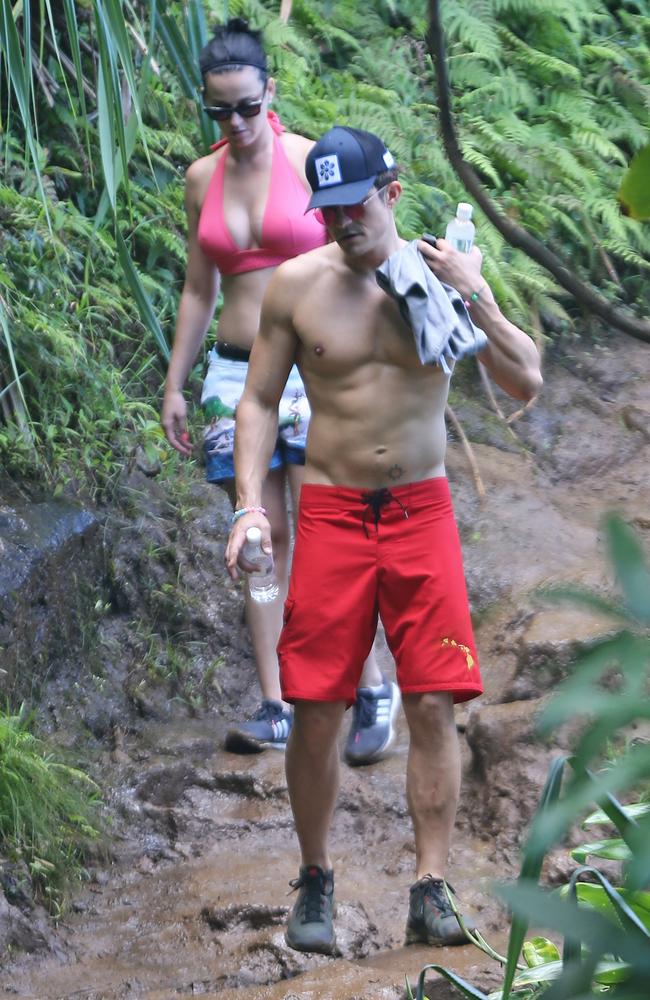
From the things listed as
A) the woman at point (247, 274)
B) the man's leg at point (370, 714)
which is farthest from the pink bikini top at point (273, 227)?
the man's leg at point (370, 714)

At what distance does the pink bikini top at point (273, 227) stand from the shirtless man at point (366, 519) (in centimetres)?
71

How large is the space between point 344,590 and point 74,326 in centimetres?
266

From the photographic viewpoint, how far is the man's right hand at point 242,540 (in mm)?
3467

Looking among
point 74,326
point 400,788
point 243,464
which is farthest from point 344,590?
point 74,326

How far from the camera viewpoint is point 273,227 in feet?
14.2

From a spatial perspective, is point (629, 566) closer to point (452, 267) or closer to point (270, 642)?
point (452, 267)

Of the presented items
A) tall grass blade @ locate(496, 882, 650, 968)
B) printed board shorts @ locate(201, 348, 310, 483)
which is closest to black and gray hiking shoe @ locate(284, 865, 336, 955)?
printed board shorts @ locate(201, 348, 310, 483)

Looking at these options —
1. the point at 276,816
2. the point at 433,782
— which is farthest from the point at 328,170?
the point at 276,816

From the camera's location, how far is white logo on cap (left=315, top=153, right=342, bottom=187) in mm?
3482

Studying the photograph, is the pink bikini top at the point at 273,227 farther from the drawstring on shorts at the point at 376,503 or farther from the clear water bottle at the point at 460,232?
the drawstring on shorts at the point at 376,503

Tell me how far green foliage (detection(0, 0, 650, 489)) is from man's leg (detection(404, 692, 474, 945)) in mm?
1373

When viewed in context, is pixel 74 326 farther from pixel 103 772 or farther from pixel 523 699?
pixel 523 699

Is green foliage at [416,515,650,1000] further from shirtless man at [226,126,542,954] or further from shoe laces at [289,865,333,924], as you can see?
shoe laces at [289,865,333,924]

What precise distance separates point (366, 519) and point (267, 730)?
147 centimetres
